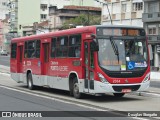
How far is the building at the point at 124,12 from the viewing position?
69.8 meters

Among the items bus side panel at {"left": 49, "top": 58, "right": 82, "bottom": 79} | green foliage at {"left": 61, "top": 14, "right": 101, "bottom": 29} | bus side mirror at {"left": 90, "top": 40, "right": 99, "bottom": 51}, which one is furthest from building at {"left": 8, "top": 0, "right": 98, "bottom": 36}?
bus side mirror at {"left": 90, "top": 40, "right": 99, "bottom": 51}

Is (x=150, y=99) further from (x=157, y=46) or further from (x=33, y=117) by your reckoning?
(x=157, y=46)

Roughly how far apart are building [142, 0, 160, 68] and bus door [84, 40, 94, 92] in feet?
155

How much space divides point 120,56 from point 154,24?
49638mm

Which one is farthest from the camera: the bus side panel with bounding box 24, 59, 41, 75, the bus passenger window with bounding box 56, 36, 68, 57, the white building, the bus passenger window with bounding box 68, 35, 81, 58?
the white building

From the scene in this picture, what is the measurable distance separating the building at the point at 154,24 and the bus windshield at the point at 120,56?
47.2 m

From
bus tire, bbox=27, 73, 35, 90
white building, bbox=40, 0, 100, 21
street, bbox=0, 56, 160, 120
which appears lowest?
bus tire, bbox=27, 73, 35, 90

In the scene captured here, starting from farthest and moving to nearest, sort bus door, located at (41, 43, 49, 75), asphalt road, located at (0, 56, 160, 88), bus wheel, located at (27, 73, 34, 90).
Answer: asphalt road, located at (0, 56, 160, 88) → bus wheel, located at (27, 73, 34, 90) → bus door, located at (41, 43, 49, 75)

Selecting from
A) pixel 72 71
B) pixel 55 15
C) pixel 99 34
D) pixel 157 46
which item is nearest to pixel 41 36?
pixel 72 71

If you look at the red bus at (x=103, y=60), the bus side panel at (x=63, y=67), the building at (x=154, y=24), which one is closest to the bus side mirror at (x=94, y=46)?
the red bus at (x=103, y=60)

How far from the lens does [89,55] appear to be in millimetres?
17484

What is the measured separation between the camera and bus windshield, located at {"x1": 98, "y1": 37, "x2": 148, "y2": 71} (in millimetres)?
16984

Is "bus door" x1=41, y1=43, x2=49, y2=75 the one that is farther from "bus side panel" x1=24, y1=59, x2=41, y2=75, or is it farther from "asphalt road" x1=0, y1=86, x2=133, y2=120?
"asphalt road" x1=0, y1=86, x2=133, y2=120

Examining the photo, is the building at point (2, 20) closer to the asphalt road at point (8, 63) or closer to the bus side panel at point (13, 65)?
the asphalt road at point (8, 63)
